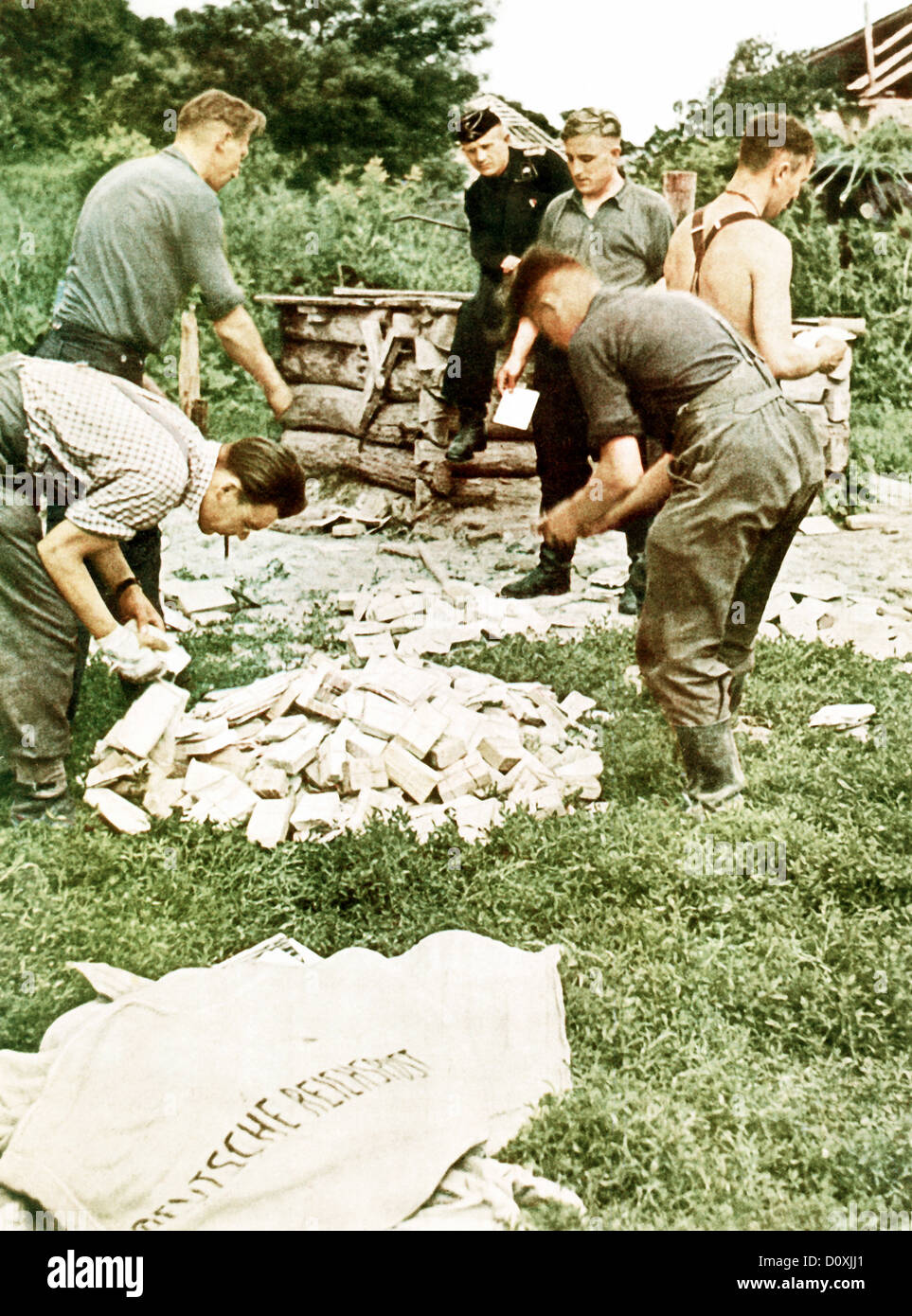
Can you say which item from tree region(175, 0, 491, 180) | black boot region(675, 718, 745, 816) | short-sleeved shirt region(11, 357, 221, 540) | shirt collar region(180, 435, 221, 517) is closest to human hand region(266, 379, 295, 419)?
shirt collar region(180, 435, 221, 517)

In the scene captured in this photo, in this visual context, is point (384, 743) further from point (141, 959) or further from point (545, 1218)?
point (545, 1218)

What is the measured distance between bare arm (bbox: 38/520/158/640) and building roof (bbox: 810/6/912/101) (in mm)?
2716

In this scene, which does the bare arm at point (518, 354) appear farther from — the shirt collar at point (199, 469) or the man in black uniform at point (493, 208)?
the shirt collar at point (199, 469)

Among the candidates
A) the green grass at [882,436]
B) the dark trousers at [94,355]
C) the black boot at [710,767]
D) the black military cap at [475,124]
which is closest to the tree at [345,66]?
the black military cap at [475,124]

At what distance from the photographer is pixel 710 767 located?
3920 millimetres

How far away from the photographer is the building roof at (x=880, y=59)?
3787mm

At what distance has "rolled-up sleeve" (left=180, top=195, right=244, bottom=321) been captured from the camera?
3627mm

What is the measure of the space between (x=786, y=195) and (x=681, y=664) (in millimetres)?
1487

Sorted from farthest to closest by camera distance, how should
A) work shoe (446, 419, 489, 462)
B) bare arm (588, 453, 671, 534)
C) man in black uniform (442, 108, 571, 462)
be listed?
work shoe (446, 419, 489, 462), man in black uniform (442, 108, 571, 462), bare arm (588, 453, 671, 534)

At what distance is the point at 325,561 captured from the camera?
4.07m

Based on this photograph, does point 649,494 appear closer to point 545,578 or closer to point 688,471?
point 688,471

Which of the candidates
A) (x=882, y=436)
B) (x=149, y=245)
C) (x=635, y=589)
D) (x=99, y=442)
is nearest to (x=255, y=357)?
(x=149, y=245)

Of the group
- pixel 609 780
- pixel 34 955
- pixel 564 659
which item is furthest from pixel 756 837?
pixel 34 955

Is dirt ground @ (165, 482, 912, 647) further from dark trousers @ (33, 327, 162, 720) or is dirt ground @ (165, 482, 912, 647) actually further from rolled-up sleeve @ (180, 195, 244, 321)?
rolled-up sleeve @ (180, 195, 244, 321)
